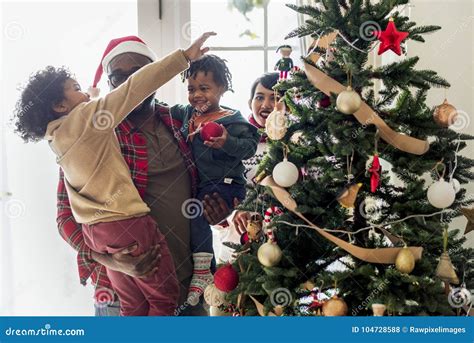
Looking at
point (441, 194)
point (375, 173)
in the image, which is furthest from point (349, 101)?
point (441, 194)

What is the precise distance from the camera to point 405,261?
4.86 feet

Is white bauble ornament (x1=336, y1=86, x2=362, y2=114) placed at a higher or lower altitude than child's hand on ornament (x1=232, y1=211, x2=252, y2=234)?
higher

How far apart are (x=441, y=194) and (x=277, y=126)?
422 millimetres

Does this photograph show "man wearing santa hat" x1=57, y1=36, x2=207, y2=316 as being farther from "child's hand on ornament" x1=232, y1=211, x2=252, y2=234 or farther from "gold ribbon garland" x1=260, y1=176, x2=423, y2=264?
"gold ribbon garland" x1=260, y1=176, x2=423, y2=264

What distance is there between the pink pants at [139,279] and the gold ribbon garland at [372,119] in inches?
25.4

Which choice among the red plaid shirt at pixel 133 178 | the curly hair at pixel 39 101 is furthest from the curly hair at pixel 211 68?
the curly hair at pixel 39 101

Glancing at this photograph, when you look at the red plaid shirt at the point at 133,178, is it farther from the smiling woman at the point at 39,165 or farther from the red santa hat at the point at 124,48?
the smiling woman at the point at 39,165

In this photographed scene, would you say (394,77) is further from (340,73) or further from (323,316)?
(323,316)

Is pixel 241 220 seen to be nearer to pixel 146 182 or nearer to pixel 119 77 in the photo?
pixel 146 182

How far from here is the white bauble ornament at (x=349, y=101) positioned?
1.48m

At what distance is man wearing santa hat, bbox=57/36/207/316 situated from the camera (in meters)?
1.85

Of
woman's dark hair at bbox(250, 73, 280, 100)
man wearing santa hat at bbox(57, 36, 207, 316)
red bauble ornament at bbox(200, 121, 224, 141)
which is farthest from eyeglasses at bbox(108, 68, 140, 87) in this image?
woman's dark hair at bbox(250, 73, 280, 100)

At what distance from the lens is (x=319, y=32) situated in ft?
5.23

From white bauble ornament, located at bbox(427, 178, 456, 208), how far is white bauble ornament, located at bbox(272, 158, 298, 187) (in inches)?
12.8
